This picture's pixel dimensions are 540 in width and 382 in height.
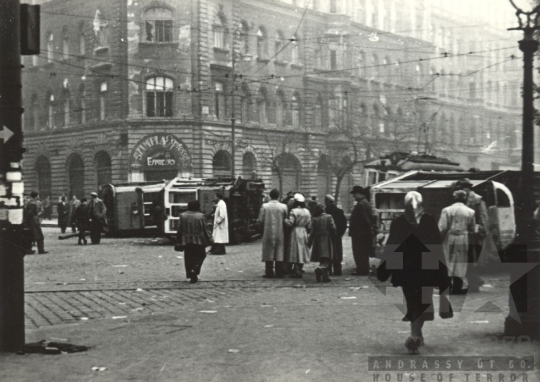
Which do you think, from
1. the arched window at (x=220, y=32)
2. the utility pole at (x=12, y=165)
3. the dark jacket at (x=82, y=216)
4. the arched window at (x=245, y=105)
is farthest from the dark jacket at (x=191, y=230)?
the arched window at (x=245, y=105)

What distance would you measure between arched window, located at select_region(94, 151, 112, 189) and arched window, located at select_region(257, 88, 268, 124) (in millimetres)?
9560

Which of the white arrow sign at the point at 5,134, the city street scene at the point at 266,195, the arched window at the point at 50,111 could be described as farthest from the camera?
the arched window at the point at 50,111

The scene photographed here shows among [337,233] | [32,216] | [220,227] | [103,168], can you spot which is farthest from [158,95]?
[337,233]

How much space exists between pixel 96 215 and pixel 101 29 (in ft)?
62.9

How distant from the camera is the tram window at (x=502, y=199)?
50.4ft

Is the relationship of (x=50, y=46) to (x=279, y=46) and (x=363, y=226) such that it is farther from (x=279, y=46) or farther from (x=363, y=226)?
(x=363, y=226)

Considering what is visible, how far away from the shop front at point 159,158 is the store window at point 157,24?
17.3 ft

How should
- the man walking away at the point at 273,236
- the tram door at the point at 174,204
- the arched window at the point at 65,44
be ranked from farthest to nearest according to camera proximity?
the arched window at the point at 65,44
the tram door at the point at 174,204
the man walking away at the point at 273,236

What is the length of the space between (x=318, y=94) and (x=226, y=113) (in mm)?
8543

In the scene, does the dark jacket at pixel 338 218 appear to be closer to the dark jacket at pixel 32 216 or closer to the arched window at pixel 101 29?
the dark jacket at pixel 32 216

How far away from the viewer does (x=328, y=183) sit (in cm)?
4903

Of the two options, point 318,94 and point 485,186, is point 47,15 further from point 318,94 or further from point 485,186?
point 485,186

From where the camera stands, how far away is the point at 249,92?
43156mm

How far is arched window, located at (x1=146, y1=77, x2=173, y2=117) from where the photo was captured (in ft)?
129
